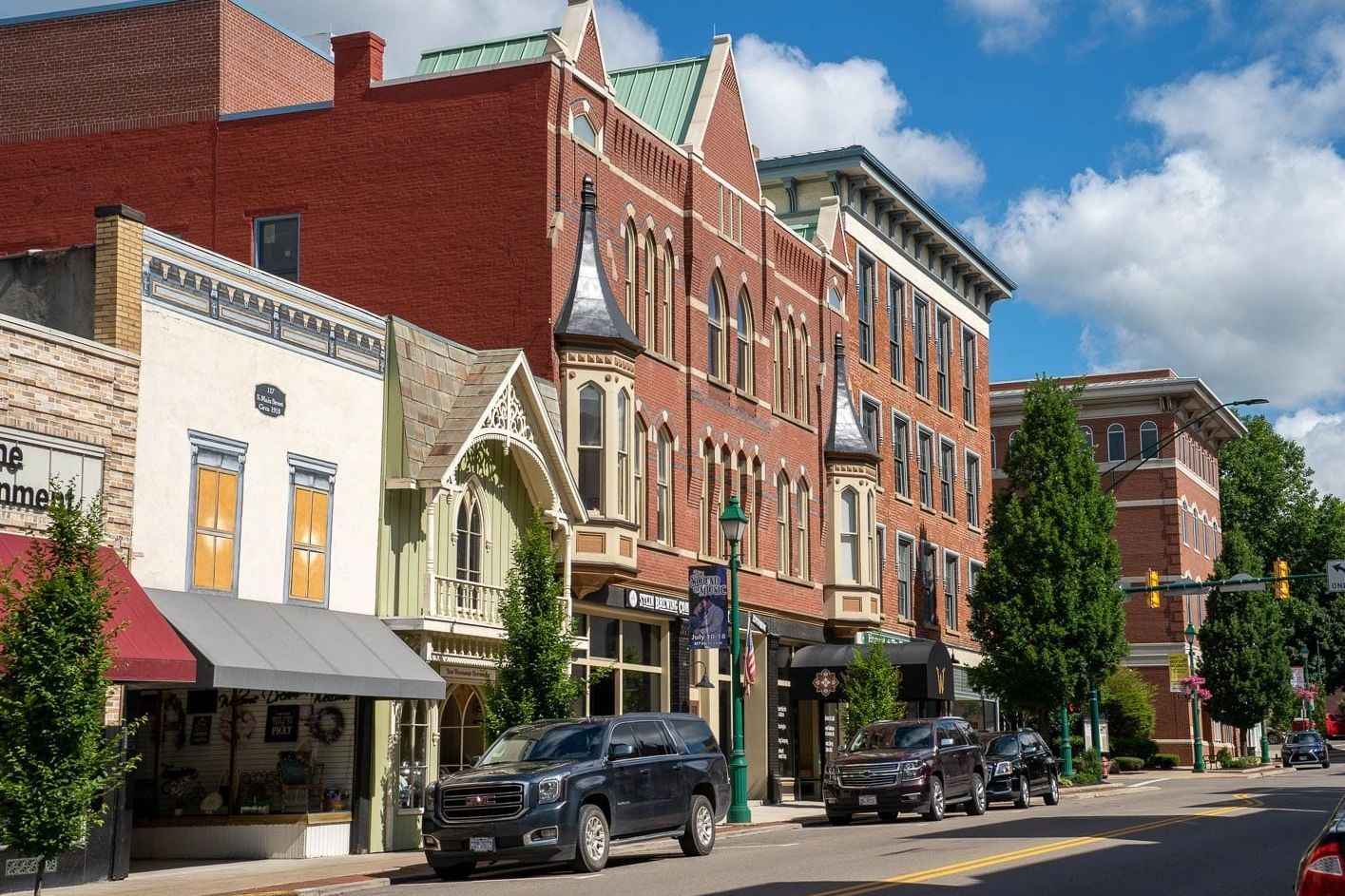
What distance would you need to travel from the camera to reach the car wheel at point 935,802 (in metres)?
29.8

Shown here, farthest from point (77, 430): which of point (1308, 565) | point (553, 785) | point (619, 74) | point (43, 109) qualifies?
point (1308, 565)

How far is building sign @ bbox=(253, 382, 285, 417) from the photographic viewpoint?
77.6 feet

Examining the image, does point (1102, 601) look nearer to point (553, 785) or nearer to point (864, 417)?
point (864, 417)

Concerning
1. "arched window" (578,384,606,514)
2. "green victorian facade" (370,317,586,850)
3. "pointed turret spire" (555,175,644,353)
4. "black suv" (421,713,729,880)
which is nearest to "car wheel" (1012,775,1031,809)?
Result: "arched window" (578,384,606,514)

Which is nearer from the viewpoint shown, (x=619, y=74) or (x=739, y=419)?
(x=739, y=419)

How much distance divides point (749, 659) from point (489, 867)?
34.2ft

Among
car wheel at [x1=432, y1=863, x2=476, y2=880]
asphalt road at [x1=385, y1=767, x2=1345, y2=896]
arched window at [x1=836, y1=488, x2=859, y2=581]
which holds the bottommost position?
car wheel at [x1=432, y1=863, x2=476, y2=880]

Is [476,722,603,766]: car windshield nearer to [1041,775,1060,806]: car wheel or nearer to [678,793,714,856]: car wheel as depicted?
[678,793,714,856]: car wheel

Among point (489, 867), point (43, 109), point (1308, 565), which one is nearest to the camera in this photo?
point (489, 867)

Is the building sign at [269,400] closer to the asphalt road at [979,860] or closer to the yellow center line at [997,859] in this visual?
the asphalt road at [979,860]

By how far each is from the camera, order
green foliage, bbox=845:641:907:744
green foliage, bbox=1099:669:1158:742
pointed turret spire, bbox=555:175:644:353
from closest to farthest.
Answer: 1. pointed turret spire, bbox=555:175:644:353
2. green foliage, bbox=845:641:907:744
3. green foliage, bbox=1099:669:1158:742

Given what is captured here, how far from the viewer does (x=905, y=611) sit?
47.9 m

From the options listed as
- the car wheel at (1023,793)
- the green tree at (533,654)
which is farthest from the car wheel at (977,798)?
the green tree at (533,654)

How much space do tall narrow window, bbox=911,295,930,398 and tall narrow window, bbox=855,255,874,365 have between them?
353cm
